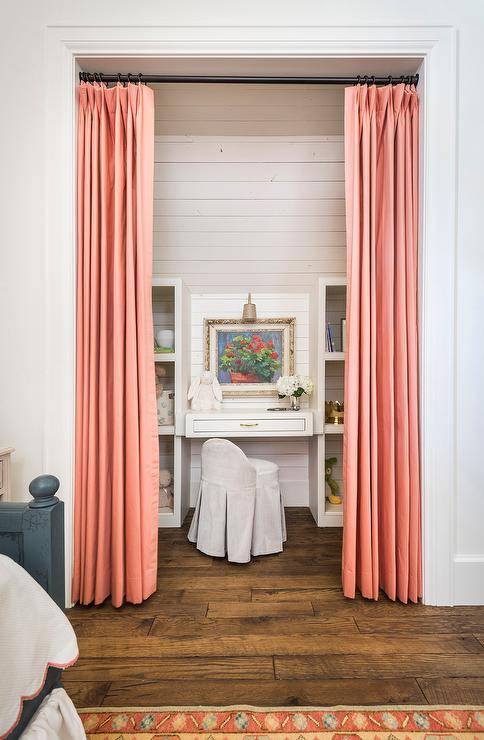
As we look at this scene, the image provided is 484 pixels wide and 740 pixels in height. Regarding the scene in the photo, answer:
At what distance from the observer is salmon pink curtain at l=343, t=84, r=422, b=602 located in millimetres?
1952

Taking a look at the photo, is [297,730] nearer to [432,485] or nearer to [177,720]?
[177,720]

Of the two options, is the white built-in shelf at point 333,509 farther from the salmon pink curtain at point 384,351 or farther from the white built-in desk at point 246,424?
the salmon pink curtain at point 384,351

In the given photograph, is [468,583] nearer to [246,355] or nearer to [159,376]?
[246,355]

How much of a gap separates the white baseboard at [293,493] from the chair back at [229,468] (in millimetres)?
819

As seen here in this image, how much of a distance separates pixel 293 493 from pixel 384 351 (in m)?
1.62

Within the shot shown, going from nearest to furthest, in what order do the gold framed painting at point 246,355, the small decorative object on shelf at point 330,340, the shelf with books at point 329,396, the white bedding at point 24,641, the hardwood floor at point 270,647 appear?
the white bedding at point 24,641, the hardwood floor at point 270,647, the shelf with books at point 329,396, the small decorative object on shelf at point 330,340, the gold framed painting at point 246,355

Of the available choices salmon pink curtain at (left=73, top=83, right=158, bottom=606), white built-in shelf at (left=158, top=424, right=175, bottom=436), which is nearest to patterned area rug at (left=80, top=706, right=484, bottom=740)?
salmon pink curtain at (left=73, top=83, right=158, bottom=606)

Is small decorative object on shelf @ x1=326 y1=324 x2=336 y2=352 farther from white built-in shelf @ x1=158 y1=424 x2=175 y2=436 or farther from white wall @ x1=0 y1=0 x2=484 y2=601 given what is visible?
white built-in shelf @ x1=158 y1=424 x2=175 y2=436

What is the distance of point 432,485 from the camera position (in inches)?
77.2

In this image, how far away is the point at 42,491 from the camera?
40.3 inches

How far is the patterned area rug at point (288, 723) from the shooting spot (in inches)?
49.6

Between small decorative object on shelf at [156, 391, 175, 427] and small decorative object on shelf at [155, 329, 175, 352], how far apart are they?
1.04 feet

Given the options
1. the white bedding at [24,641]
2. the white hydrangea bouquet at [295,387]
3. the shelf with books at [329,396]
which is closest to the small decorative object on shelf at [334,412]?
the shelf with books at [329,396]

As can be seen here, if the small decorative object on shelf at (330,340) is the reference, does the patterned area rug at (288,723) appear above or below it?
below
